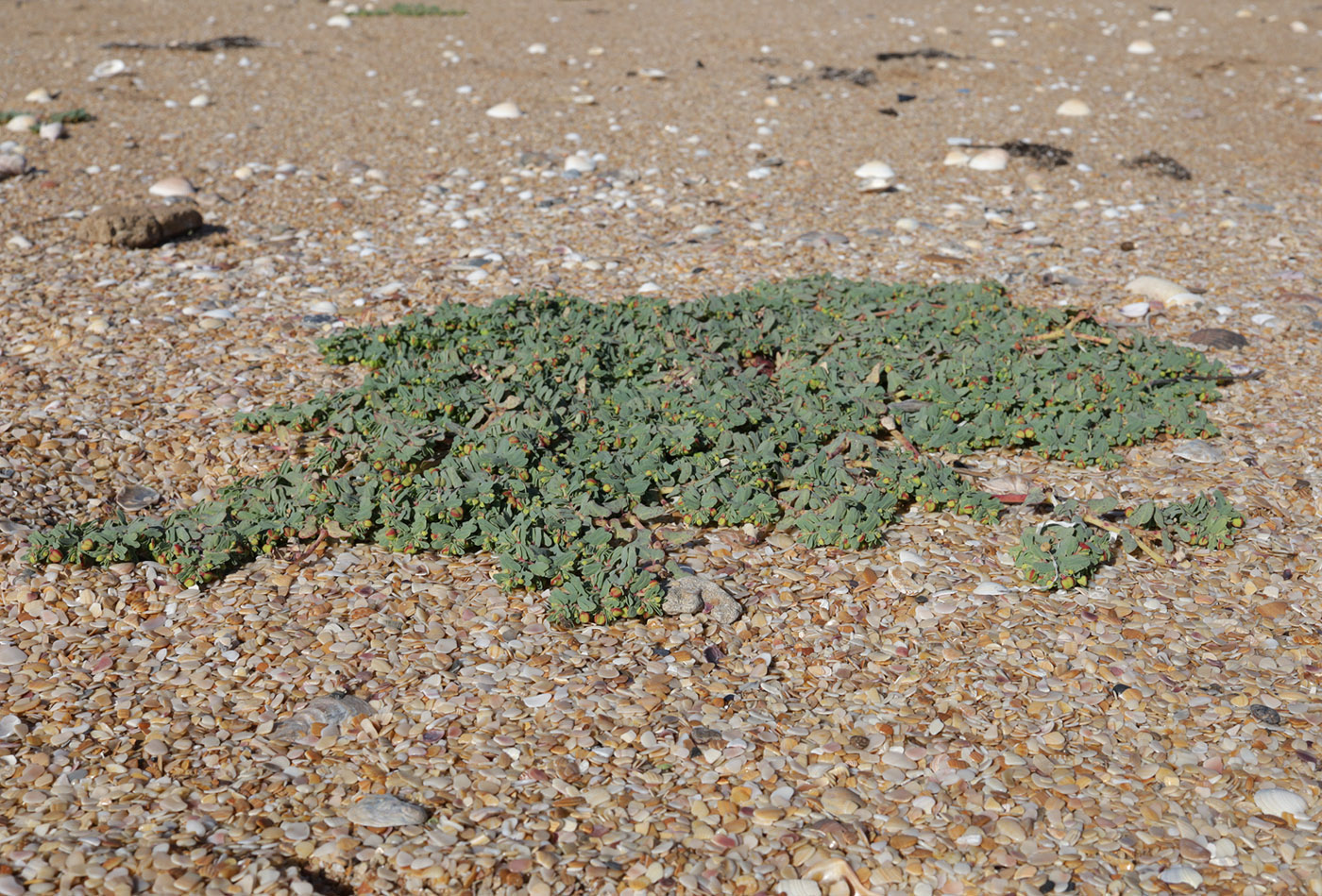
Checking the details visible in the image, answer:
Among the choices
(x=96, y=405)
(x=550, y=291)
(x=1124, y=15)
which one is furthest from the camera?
(x=1124, y=15)

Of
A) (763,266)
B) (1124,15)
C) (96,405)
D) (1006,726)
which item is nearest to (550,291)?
(763,266)

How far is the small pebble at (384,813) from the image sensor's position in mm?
2234

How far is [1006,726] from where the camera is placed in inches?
100

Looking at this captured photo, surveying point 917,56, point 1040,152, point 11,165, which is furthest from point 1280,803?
point 917,56

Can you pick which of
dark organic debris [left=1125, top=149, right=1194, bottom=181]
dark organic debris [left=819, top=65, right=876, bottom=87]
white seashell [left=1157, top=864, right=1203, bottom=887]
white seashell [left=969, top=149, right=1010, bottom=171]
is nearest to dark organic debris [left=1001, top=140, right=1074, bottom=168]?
white seashell [left=969, top=149, right=1010, bottom=171]

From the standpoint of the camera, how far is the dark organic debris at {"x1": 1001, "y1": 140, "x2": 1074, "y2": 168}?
698cm

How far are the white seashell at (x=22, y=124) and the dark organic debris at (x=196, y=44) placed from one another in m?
2.51

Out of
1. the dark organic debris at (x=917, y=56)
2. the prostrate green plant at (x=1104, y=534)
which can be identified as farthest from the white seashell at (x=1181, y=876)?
the dark organic debris at (x=917, y=56)

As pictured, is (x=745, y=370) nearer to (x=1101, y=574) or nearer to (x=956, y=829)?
(x=1101, y=574)

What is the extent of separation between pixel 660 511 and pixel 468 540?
62 centimetres

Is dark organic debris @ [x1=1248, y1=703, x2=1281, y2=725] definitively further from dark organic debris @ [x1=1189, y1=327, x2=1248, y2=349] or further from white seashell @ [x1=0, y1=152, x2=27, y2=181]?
white seashell @ [x1=0, y1=152, x2=27, y2=181]

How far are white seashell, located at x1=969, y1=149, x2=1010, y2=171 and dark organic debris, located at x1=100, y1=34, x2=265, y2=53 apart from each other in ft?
22.2

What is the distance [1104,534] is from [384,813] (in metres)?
2.27

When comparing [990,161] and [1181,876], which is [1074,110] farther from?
[1181,876]
